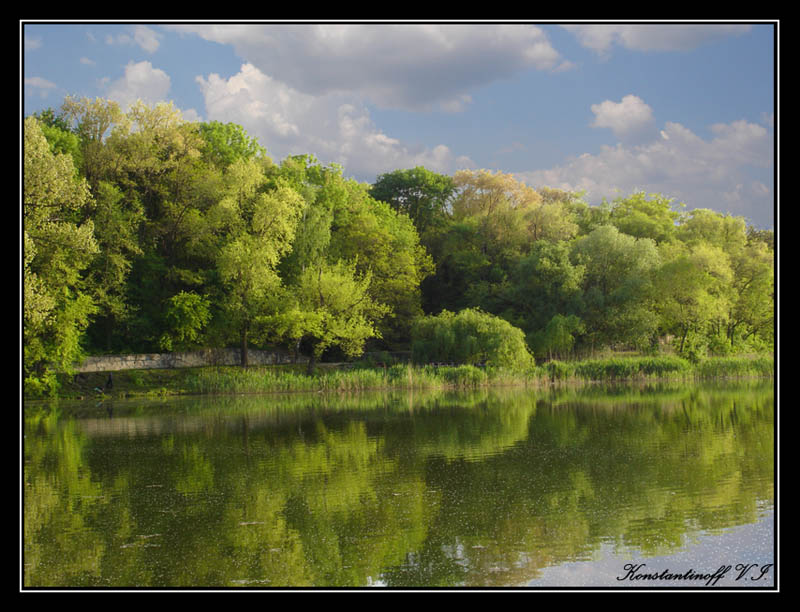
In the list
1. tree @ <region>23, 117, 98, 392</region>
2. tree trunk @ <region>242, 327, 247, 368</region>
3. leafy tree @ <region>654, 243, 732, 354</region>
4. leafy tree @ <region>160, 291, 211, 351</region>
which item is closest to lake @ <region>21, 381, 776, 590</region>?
tree @ <region>23, 117, 98, 392</region>

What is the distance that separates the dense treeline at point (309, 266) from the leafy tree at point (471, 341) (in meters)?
0.23

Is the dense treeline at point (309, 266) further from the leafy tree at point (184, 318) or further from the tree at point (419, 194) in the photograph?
the tree at point (419, 194)

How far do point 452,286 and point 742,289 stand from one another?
21062 mm

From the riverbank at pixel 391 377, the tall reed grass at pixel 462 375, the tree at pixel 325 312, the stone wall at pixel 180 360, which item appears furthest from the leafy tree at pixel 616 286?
the stone wall at pixel 180 360

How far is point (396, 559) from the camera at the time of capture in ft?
28.9

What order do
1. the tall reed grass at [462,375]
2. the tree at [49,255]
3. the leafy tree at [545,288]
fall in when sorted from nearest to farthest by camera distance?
the tree at [49,255] < the tall reed grass at [462,375] < the leafy tree at [545,288]

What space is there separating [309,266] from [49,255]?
659 inches

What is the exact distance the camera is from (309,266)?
45.7m

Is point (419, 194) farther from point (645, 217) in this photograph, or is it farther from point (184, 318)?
point (184, 318)

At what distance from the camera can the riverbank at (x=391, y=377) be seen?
119ft

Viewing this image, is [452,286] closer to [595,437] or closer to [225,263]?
[225,263]

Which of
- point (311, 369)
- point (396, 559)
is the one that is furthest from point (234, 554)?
point (311, 369)
